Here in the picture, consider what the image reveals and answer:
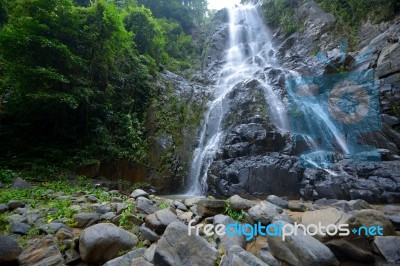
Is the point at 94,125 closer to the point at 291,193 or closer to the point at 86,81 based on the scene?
the point at 86,81

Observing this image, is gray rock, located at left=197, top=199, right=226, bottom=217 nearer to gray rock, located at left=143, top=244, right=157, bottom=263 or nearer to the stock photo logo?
gray rock, located at left=143, top=244, right=157, bottom=263

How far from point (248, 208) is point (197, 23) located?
25.1m

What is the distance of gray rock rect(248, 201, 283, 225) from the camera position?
3148mm

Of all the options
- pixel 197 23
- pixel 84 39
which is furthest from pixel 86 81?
pixel 197 23

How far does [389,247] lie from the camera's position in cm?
256

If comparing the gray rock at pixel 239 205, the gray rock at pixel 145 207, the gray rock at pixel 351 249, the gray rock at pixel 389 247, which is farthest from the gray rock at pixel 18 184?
the gray rock at pixel 389 247

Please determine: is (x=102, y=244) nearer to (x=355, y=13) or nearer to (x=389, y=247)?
(x=389, y=247)

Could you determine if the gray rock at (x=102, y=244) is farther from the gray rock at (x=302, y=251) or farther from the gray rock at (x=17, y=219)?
the gray rock at (x=302, y=251)

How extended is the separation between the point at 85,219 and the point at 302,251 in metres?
2.79

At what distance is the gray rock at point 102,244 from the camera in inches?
94.9

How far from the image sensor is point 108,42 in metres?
9.12

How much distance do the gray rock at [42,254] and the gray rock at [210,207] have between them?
6.09 ft

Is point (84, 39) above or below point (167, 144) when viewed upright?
above

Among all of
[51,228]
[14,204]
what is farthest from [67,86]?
[51,228]
